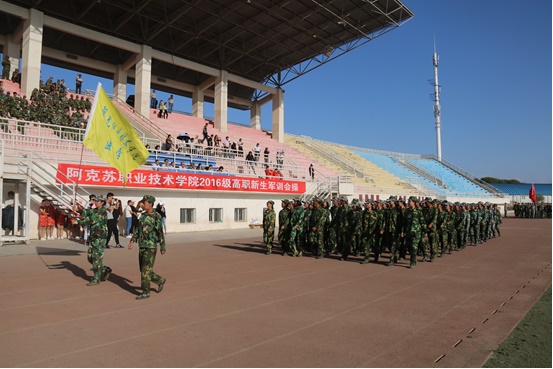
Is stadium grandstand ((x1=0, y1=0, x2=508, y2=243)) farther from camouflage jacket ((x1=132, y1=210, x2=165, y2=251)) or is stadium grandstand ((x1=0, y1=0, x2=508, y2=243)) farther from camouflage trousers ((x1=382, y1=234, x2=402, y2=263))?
camouflage trousers ((x1=382, y1=234, x2=402, y2=263))

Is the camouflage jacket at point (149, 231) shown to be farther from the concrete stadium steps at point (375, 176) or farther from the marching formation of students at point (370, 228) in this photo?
the concrete stadium steps at point (375, 176)

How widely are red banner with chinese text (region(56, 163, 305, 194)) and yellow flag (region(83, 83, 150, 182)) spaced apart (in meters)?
4.62

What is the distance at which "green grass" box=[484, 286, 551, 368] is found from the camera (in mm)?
4027

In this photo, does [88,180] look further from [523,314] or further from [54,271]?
[523,314]

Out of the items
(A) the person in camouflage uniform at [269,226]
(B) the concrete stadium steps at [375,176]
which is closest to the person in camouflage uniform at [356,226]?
(A) the person in camouflage uniform at [269,226]

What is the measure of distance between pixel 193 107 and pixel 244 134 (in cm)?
620

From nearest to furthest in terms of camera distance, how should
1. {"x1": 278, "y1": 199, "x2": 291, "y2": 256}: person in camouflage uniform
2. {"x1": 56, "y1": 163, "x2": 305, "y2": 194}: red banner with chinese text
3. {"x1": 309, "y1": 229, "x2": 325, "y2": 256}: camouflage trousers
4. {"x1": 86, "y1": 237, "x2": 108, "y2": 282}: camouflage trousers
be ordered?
{"x1": 86, "y1": 237, "x2": 108, "y2": 282}: camouflage trousers → {"x1": 309, "y1": 229, "x2": 325, "y2": 256}: camouflage trousers → {"x1": 278, "y1": 199, "x2": 291, "y2": 256}: person in camouflage uniform → {"x1": 56, "y1": 163, "x2": 305, "y2": 194}: red banner with chinese text

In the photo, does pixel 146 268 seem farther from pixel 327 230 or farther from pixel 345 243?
pixel 327 230

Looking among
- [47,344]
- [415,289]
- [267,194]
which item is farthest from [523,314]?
[267,194]

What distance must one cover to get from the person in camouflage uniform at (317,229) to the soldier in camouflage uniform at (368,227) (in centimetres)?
138

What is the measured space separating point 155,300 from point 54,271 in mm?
3783

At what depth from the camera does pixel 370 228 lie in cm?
1085

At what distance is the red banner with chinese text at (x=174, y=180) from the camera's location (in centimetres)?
1544

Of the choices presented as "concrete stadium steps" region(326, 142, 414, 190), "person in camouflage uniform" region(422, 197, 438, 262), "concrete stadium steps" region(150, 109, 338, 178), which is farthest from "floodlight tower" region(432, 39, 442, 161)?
"person in camouflage uniform" region(422, 197, 438, 262)
